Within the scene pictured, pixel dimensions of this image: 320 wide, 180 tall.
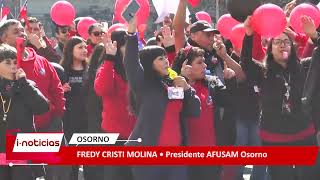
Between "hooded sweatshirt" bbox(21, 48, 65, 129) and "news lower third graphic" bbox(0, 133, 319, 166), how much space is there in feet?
1.77

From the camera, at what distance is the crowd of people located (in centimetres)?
571

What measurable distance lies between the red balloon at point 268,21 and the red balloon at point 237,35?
2.11ft

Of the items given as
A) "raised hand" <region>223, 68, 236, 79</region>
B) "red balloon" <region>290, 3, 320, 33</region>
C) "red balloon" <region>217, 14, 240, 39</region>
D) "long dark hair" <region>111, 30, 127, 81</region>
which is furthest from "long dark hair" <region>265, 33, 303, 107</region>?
"red balloon" <region>217, 14, 240, 39</region>

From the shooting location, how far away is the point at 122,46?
6.59 meters

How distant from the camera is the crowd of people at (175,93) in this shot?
5715mm

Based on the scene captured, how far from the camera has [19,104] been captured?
5.72 m

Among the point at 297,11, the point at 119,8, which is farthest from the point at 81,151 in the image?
the point at 297,11

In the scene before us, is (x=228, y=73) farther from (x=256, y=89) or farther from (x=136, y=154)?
(x=136, y=154)

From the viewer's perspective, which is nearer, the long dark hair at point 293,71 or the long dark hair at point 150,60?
the long dark hair at point 150,60

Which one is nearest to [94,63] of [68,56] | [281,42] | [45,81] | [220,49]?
[68,56]

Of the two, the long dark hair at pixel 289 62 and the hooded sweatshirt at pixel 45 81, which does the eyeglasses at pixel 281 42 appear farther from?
the hooded sweatshirt at pixel 45 81

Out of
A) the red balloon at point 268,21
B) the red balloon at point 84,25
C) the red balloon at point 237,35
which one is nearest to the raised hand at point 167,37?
the red balloon at point 237,35

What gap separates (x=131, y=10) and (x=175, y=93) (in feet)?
4.04

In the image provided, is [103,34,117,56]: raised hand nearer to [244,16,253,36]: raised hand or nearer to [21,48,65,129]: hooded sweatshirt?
[21,48,65,129]: hooded sweatshirt
